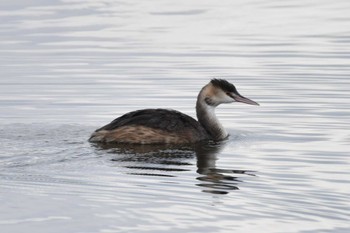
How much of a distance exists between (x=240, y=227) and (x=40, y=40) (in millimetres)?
16578

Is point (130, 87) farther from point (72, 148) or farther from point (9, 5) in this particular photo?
point (9, 5)

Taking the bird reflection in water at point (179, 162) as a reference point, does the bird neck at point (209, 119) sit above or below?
above

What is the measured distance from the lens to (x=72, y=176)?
1429cm

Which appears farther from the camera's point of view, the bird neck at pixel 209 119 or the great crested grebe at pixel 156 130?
the bird neck at pixel 209 119

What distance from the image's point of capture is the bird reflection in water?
14.4 m

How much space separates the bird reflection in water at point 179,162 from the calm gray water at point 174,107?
0.03 meters

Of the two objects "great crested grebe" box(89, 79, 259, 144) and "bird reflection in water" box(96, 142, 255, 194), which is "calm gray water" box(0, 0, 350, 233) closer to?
"bird reflection in water" box(96, 142, 255, 194)

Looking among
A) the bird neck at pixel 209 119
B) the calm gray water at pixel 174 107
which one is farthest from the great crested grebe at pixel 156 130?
the calm gray water at pixel 174 107

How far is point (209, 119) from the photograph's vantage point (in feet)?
60.1

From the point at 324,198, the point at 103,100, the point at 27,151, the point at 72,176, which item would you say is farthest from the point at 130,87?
the point at 324,198

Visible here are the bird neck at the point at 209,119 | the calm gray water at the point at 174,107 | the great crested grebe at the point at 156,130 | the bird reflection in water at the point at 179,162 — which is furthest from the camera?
the bird neck at the point at 209,119

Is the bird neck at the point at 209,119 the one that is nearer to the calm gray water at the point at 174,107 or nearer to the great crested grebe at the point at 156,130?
the great crested grebe at the point at 156,130

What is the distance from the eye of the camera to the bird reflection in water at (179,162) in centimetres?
1439

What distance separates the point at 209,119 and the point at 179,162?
2.58m
